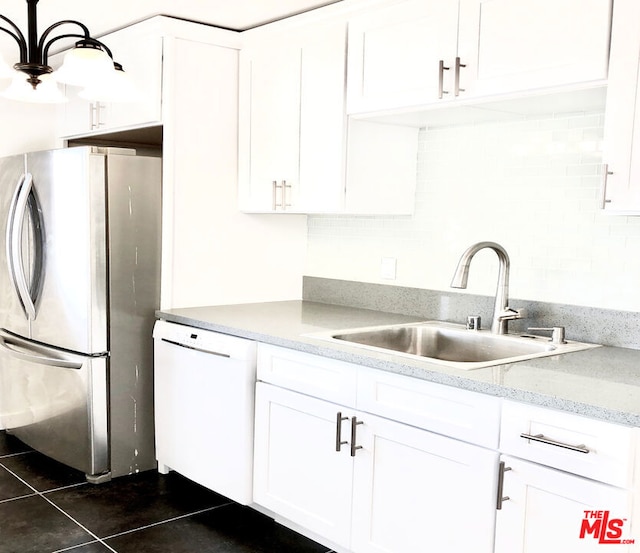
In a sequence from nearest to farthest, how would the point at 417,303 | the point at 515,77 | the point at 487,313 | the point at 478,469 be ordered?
the point at 478,469, the point at 515,77, the point at 487,313, the point at 417,303

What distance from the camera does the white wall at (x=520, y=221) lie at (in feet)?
8.32

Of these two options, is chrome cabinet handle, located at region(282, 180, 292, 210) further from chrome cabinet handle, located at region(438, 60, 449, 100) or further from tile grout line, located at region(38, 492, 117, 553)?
tile grout line, located at region(38, 492, 117, 553)

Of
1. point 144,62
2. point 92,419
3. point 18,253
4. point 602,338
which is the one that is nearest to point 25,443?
point 92,419

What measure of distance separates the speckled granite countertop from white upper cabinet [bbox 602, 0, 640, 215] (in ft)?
1.61

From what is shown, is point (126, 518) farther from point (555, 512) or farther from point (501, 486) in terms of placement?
point (555, 512)

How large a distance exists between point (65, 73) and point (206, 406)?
1.43m

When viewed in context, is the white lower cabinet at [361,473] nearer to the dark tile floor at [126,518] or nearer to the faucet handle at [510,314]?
the dark tile floor at [126,518]

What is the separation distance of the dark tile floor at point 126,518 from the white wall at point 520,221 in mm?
1239

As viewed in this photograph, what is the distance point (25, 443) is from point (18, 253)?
3.29ft

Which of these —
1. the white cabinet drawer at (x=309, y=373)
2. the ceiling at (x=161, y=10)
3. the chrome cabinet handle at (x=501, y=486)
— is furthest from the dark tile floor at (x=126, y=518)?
the ceiling at (x=161, y=10)

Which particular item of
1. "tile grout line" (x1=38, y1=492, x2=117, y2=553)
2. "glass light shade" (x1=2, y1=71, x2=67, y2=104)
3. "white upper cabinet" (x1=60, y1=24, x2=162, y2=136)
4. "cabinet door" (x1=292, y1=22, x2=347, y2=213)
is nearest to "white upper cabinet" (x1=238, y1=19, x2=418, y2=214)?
"cabinet door" (x1=292, y1=22, x2=347, y2=213)

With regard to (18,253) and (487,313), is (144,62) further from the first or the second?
(487,313)

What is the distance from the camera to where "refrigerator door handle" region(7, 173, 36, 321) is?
3418 mm

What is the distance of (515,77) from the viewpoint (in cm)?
229
